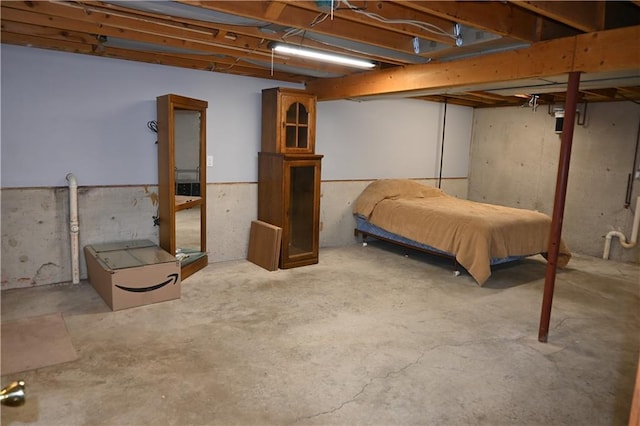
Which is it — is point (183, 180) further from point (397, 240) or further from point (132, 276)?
point (397, 240)

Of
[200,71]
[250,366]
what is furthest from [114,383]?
[200,71]

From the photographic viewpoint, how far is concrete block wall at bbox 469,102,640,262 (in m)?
5.79

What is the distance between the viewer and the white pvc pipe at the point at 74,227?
13.4 feet

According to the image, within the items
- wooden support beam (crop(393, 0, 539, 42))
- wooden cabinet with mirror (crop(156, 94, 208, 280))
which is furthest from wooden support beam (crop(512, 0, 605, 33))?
wooden cabinet with mirror (crop(156, 94, 208, 280))

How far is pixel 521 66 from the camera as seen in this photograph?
326cm

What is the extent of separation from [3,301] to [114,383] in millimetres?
1958

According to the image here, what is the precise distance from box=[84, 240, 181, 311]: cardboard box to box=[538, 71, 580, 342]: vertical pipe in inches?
121

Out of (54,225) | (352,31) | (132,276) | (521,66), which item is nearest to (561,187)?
(521,66)

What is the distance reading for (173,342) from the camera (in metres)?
3.07

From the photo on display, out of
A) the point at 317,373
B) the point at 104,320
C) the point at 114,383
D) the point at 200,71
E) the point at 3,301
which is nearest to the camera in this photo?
the point at 114,383

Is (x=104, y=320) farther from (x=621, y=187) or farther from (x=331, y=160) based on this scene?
(x=621, y=187)

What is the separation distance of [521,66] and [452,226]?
6.61ft

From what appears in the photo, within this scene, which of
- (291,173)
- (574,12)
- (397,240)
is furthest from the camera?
(397,240)

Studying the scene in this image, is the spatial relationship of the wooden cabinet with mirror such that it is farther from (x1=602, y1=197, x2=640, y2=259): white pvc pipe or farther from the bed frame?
(x1=602, y1=197, x2=640, y2=259): white pvc pipe
